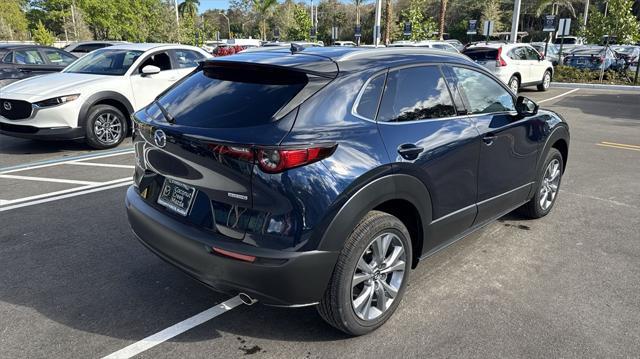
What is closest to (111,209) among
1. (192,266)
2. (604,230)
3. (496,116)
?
(192,266)

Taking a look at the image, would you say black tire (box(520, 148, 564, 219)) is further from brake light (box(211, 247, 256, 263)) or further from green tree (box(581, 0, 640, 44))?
green tree (box(581, 0, 640, 44))

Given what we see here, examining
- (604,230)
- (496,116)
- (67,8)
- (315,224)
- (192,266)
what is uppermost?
(67,8)

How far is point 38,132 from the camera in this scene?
733 cm

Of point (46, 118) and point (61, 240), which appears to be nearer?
point (61, 240)

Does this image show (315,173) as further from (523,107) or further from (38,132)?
(38,132)

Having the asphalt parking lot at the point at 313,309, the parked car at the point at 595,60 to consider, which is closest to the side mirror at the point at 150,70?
the asphalt parking lot at the point at 313,309

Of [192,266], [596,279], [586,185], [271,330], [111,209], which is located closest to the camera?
[192,266]

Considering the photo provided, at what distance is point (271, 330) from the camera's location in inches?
122

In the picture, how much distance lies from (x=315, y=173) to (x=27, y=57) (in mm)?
11196

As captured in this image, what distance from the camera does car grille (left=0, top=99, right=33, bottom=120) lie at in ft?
23.8

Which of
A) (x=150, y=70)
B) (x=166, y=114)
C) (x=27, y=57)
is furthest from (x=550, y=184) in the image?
(x=27, y=57)

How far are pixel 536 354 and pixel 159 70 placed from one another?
300 inches

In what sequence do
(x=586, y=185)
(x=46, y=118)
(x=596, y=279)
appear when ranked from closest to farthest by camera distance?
(x=596, y=279) < (x=586, y=185) < (x=46, y=118)

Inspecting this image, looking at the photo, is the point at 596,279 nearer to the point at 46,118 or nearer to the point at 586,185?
the point at 586,185
